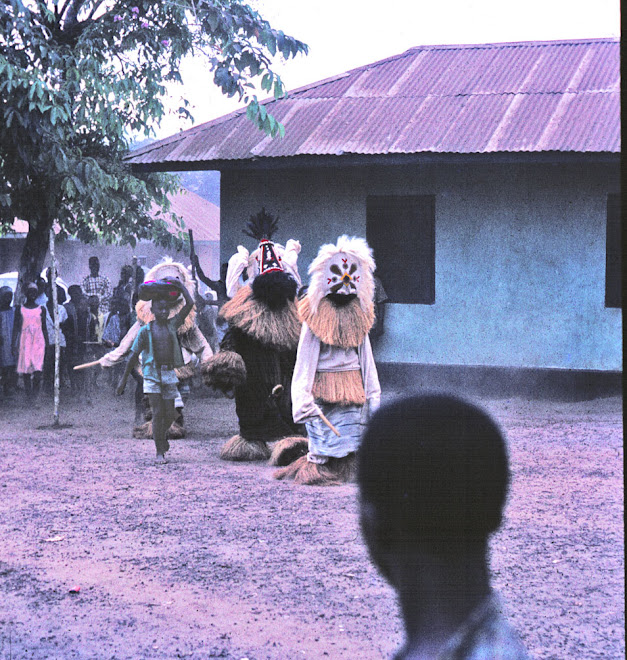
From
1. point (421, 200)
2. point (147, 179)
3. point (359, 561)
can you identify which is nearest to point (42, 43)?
point (147, 179)

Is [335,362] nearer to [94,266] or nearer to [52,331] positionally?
[52,331]

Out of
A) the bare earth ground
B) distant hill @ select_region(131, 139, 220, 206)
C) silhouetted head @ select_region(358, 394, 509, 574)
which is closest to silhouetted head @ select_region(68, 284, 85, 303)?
the bare earth ground

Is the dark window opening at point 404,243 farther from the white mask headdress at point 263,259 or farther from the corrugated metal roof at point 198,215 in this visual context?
the corrugated metal roof at point 198,215

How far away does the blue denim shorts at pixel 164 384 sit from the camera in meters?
6.92

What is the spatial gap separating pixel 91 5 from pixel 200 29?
1892 mm

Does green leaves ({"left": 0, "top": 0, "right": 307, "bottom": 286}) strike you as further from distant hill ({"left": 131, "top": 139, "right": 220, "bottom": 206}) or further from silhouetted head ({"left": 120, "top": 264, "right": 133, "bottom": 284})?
distant hill ({"left": 131, "top": 139, "right": 220, "bottom": 206})

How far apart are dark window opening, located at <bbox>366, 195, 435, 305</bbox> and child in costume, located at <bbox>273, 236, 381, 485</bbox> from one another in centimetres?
444

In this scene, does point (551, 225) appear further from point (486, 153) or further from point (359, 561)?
point (359, 561)

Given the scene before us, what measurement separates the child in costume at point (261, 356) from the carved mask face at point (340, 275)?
37.2 inches

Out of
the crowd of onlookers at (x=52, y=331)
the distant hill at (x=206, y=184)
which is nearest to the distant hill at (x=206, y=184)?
the distant hill at (x=206, y=184)

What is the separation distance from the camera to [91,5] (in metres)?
10.3

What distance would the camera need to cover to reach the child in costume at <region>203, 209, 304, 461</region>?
6.95 metres

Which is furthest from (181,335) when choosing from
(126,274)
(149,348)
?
(126,274)

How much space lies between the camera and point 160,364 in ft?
22.8
